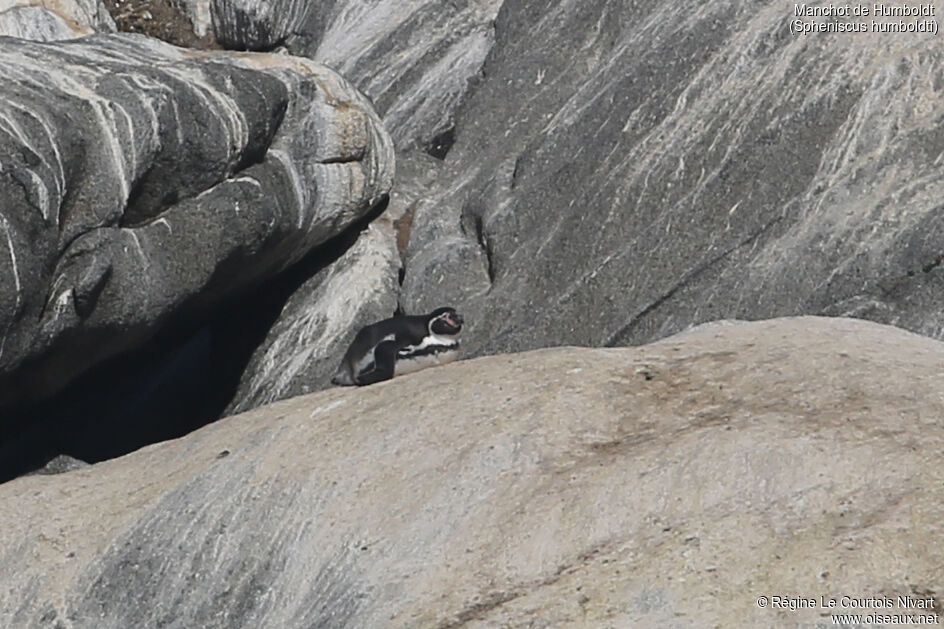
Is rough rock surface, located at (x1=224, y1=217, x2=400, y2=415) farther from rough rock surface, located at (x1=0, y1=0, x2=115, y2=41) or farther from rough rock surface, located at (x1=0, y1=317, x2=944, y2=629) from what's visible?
rough rock surface, located at (x1=0, y1=317, x2=944, y2=629)

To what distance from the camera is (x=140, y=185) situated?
1251 cm

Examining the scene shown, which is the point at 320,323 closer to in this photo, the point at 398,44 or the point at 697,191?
the point at 697,191

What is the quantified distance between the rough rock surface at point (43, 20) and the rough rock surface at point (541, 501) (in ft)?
30.3

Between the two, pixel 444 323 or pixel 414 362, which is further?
pixel 444 323

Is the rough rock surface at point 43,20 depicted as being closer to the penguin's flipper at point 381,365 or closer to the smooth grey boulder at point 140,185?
the smooth grey boulder at point 140,185

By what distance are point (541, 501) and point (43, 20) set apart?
12521mm

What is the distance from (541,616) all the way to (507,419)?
5.17 ft

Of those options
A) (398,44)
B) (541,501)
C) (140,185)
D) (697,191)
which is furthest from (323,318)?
(541,501)

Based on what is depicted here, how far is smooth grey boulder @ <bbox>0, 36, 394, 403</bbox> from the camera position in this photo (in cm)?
1143

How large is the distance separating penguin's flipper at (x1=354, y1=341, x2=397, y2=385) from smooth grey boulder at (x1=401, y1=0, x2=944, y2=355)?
5.18 feet

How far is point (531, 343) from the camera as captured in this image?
13.6 metres

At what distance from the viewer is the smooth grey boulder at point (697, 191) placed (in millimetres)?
11891

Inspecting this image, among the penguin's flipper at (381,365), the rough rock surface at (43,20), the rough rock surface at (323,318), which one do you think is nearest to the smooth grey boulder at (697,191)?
the rough rock surface at (323,318)

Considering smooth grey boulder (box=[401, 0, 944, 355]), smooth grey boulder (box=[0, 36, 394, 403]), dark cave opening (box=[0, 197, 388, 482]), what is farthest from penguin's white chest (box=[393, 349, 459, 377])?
dark cave opening (box=[0, 197, 388, 482])
